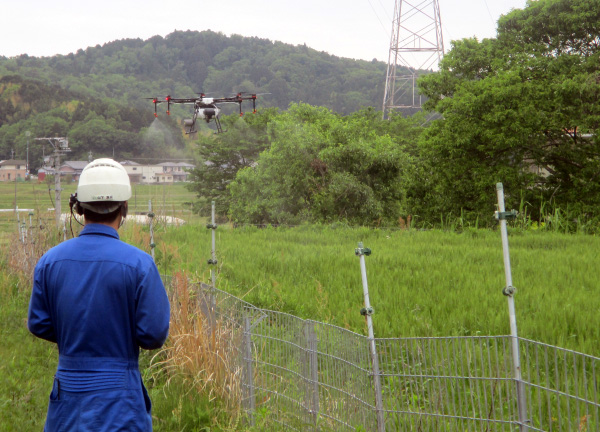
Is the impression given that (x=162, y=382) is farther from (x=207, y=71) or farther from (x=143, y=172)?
(x=207, y=71)

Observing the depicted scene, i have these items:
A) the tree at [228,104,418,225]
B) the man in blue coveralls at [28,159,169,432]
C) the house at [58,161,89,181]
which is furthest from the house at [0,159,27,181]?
the man in blue coveralls at [28,159,169,432]

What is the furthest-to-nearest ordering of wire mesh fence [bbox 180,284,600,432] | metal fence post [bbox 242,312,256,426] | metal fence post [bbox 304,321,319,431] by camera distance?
metal fence post [bbox 242,312,256,426], metal fence post [bbox 304,321,319,431], wire mesh fence [bbox 180,284,600,432]

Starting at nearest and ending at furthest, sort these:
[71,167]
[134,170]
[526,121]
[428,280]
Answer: [428,280] < [526,121] < [71,167] < [134,170]

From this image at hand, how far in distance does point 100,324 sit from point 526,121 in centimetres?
2033

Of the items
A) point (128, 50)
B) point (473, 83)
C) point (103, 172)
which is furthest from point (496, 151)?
point (128, 50)

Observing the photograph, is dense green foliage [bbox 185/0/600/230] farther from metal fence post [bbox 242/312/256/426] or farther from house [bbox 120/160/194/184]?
house [bbox 120/160/194/184]

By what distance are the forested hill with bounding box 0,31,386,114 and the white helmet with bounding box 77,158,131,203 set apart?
68337 mm

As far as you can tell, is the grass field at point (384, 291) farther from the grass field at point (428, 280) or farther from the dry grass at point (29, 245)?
the dry grass at point (29, 245)

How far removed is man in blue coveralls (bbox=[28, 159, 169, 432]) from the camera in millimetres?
2588

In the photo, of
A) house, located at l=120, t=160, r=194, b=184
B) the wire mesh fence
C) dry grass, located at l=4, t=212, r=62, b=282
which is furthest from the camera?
house, located at l=120, t=160, r=194, b=184

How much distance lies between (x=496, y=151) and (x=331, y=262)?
43.2ft

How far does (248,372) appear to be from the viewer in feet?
15.7

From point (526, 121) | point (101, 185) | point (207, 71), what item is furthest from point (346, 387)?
point (207, 71)

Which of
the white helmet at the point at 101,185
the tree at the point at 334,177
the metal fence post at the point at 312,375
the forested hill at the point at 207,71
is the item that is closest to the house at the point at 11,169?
the forested hill at the point at 207,71
